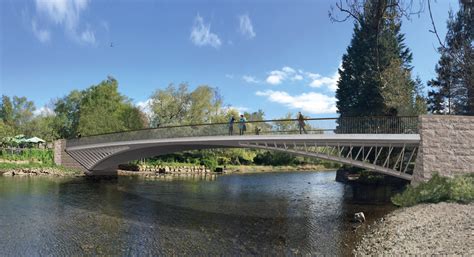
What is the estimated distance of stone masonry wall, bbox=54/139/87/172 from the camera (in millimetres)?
38969

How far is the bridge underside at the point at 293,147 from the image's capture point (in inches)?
→ 740

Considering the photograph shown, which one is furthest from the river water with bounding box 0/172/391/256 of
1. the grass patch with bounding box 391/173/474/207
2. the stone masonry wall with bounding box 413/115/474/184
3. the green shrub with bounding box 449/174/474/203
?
the green shrub with bounding box 449/174/474/203

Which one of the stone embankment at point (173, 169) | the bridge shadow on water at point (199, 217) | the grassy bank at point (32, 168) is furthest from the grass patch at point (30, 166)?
the bridge shadow on water at point (199, 217)

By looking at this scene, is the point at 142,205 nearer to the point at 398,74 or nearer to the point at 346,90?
the point at 398,74

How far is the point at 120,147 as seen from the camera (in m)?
32.6

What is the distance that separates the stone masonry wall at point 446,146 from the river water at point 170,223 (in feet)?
11.9

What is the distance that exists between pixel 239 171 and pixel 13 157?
3142 centimetres

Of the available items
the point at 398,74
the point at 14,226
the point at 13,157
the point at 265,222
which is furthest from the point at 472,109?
the point at 13,157

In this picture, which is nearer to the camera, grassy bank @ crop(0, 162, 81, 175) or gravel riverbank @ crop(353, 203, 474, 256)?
gravel riverbank @ crop(353, 203, 474, 256)

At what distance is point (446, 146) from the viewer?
17.7 meters

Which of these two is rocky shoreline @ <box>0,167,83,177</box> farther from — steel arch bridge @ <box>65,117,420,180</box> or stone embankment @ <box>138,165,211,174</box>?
stone embankment @ <box>138,165,211,174</box>

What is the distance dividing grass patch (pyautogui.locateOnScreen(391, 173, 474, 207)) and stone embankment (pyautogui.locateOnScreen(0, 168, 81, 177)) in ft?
111

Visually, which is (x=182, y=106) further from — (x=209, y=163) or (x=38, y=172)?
(x=38, y=172)

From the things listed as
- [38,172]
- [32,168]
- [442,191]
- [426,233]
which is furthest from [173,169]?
[426,233]
